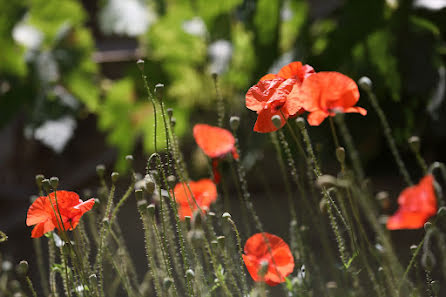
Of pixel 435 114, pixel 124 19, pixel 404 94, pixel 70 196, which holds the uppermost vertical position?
pixel 124 19

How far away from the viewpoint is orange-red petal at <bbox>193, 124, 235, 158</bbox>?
1.96 ft

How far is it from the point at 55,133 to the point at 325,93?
1.37m

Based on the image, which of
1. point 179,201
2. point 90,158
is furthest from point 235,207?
point 179,201

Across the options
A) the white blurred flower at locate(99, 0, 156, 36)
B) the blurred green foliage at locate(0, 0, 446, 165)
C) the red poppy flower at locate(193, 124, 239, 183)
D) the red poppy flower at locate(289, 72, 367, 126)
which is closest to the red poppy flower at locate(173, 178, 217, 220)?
the red poppy flower at locate(193, 124, 239, 183)

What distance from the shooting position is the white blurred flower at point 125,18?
1.95 m

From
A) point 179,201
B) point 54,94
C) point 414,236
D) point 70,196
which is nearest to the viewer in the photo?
point 70,196

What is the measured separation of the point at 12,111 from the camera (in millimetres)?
1968

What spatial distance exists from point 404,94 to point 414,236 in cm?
42

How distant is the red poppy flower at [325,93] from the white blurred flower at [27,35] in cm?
183

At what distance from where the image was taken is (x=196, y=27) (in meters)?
2.03

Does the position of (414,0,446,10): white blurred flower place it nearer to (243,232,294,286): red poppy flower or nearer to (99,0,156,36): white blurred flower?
(99,0,156,36): white blurred flower

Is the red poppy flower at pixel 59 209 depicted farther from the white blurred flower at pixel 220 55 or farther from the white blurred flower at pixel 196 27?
the white blurred flower at pixel 196 27

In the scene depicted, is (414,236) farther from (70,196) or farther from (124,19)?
(124,19)

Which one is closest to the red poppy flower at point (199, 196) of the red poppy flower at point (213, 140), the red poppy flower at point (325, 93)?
the red poppy flower at point (213, 140)
